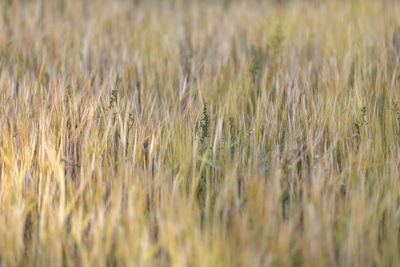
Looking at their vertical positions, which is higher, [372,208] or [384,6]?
[384,6]

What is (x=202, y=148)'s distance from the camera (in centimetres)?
171

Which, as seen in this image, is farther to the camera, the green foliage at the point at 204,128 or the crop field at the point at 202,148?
the green foliage at the point at 204,128

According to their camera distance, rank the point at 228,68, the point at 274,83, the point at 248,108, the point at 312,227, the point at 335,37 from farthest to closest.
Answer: the point at 335,37 → the point at 228,68 → the point at 274,83 → the point at 248,108 → the point at 312,227

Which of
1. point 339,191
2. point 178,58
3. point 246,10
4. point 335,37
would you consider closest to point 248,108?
point 178,58

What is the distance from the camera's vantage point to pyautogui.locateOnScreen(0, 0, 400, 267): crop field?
1.30 m

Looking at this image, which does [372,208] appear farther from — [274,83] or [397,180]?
[274,83]

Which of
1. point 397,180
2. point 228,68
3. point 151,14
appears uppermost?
point 151,14

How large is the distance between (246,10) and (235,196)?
2370 mm

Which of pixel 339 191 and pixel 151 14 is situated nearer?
pixel 339 191

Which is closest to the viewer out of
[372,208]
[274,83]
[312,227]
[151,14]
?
[312,227]

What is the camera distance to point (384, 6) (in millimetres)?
3508

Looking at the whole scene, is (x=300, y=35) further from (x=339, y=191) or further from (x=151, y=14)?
(x=339, y=191)

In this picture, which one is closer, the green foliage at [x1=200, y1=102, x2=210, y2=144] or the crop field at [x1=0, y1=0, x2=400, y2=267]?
the crop field at [x1=0, y1=0, x2=400, y2=267]

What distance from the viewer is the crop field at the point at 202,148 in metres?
1.30
